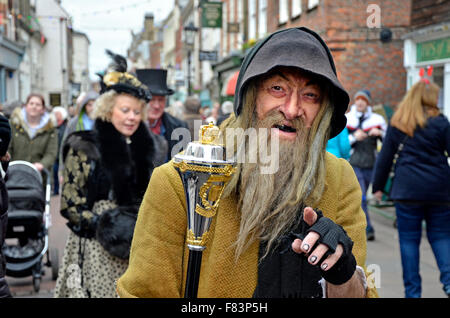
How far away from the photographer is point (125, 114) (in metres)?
4.10

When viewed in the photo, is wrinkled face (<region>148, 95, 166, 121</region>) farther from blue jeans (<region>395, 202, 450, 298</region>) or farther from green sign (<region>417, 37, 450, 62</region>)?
green sign (<region>417, 37, 450, 62</region>)

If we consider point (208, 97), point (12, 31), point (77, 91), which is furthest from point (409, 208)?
point (77, 91)

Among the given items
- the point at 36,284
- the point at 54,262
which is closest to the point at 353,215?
the point at 36,284

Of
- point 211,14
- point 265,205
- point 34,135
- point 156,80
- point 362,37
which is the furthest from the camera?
point 211,14

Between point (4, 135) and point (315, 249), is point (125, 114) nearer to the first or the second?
point (4, 135)

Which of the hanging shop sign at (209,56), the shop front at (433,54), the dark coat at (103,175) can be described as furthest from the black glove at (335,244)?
the hanging shop sign at (209,56)

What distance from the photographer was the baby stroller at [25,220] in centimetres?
595

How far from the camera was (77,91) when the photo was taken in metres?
46.5

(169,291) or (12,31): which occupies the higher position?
(12,31)

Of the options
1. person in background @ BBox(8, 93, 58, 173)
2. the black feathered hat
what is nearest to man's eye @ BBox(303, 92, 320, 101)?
the black feathered hat

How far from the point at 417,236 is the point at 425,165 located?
639mm

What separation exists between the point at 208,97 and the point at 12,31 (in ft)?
41.2

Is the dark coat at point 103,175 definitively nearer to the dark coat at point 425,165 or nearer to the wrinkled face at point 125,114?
the wrinkled face at point 125,114

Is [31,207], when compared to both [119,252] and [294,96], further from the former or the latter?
[294,96]
